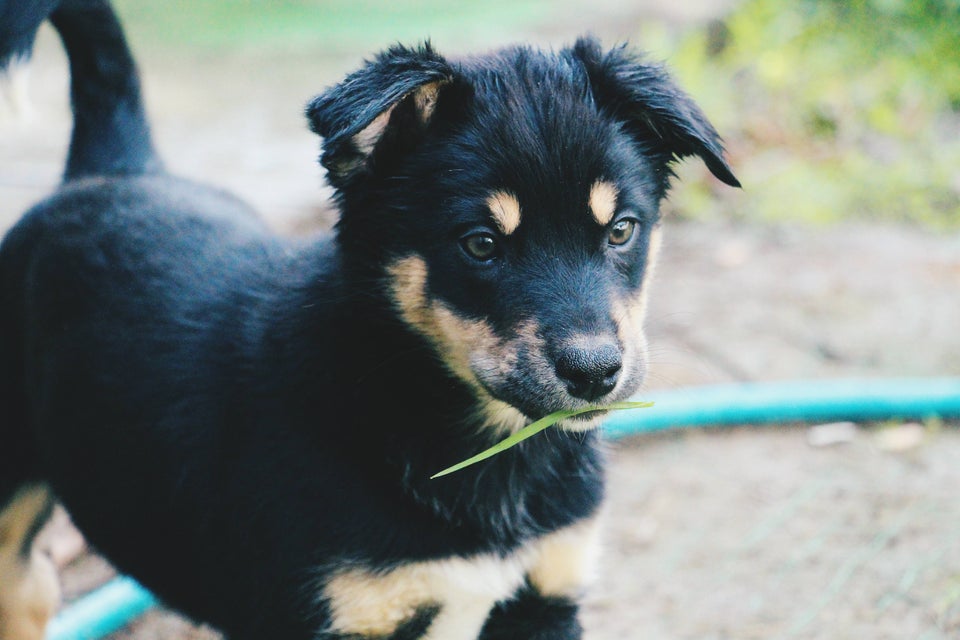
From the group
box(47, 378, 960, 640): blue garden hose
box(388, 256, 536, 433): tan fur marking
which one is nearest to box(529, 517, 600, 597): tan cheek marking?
box(388, 256, 536, 433): tan fur marking

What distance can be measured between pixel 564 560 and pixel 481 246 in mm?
940

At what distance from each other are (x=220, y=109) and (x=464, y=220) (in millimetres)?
6509

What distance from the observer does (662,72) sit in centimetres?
289

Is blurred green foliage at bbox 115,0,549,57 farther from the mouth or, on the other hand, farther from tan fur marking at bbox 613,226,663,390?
the mouth

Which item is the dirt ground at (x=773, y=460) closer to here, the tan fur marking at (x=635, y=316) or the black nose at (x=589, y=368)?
the tan fur marking at (x=635, y=316)

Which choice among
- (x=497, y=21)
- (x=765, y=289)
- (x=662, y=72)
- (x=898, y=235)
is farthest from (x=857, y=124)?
(x=662, y=72)

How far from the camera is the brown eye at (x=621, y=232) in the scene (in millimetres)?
2742

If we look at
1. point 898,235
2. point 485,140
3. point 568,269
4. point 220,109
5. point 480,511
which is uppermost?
point 485,140

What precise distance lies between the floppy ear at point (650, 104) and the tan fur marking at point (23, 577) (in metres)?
2.28

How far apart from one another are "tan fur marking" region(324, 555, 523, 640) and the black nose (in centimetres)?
61

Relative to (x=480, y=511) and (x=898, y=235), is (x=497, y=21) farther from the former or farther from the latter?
(x=480, y=511)

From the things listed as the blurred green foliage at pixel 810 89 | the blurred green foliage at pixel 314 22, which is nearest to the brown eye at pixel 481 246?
the blurred green foliage at pixel 810 89

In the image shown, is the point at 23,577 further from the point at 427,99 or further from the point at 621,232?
the point at 621,232

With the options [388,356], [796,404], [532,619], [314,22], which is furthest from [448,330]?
[314,22]
